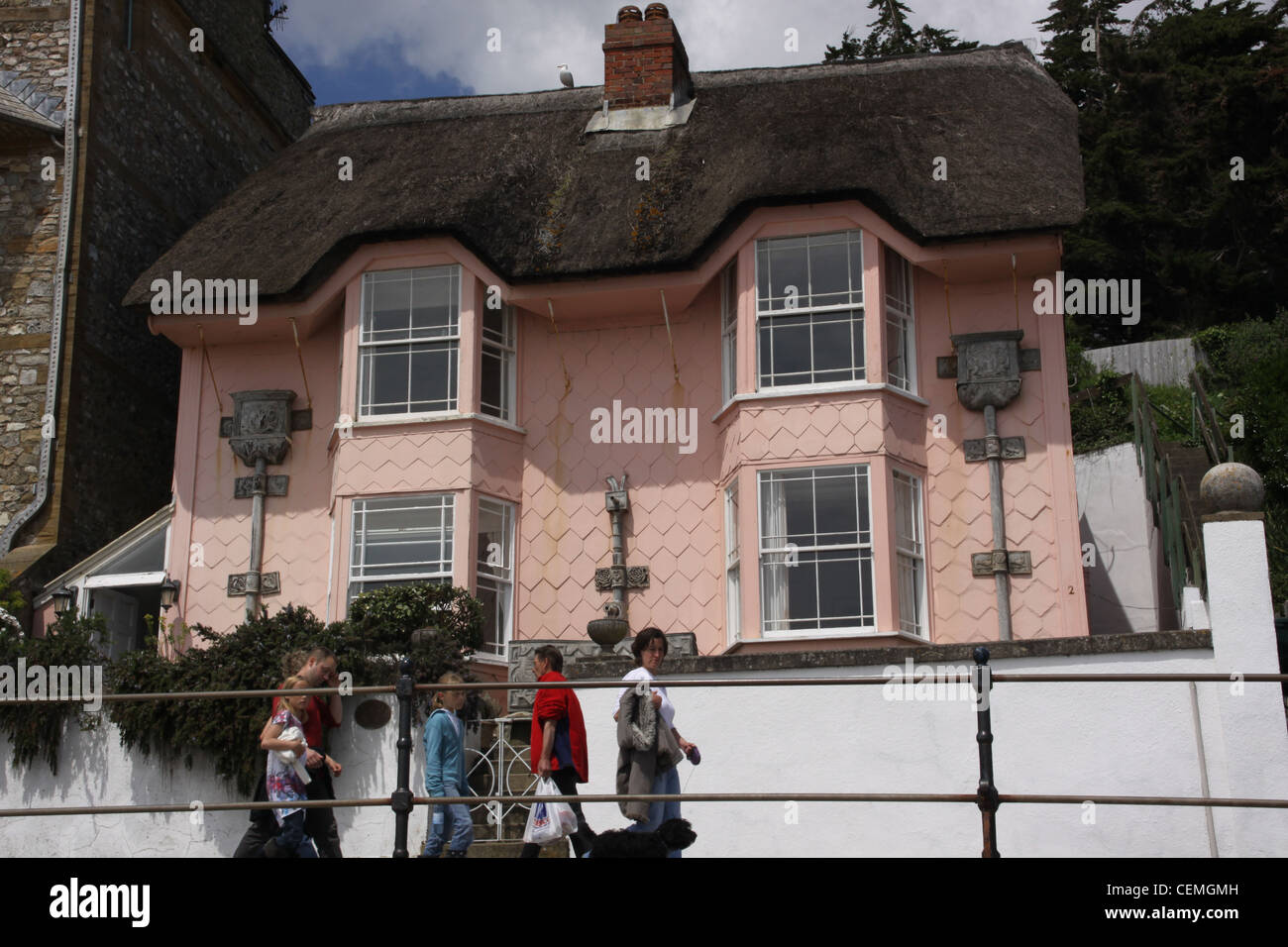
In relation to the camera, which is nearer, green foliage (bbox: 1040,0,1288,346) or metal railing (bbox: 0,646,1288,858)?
metal railing (bbox: 0,646,1288,858)

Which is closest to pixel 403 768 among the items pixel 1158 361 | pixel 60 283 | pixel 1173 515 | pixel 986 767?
pixel 986 767

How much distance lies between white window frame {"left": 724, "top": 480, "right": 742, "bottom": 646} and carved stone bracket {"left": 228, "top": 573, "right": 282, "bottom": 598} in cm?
519

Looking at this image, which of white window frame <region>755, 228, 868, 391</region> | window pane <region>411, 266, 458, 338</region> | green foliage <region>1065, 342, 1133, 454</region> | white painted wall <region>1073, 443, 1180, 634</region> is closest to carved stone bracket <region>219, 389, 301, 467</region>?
window pane <region>411, 266, 458, 338</region>

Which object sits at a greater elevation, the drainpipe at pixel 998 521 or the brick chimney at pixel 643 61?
the brick chimney at pixel 643 61

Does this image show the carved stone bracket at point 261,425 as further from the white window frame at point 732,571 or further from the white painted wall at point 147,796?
the white painted wall at point 147,796

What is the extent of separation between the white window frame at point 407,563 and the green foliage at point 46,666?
3006 mm

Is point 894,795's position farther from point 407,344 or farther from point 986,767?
point 407,344

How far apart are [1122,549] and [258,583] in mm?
10458

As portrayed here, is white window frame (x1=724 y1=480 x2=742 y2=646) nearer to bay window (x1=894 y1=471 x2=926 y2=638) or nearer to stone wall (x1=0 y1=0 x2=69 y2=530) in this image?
bay window (x1=894 y1=471 x2=926 y2=638)

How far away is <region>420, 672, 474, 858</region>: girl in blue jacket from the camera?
10234 millimetres

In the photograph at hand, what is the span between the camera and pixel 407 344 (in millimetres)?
17844

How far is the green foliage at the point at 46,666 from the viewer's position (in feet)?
42.9

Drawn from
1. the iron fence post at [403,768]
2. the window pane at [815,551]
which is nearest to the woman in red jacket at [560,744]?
the iron fence post at [403,768]
